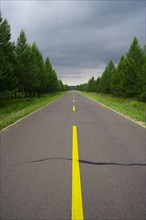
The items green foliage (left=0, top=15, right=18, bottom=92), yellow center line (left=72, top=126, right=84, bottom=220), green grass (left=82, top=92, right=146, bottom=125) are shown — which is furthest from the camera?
green foliage (left=0, top=15, right=18, bottom=92)

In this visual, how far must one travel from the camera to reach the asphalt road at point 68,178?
2.91 metres

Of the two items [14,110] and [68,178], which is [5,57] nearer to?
[14,110]

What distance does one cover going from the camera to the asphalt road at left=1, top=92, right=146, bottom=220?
9.54ft

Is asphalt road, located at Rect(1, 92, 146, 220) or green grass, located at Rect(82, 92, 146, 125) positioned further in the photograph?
green grass, located at Rect(82, 92, 146, 125)

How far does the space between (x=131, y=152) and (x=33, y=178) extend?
3.05m

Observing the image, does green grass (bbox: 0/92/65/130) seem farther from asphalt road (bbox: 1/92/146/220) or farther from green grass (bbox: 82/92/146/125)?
green grass (bbox: 82/92/146/125)

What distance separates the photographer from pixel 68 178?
3939mm

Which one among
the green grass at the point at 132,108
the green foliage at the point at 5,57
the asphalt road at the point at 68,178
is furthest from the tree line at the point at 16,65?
the asphalt road at the point at 68,178

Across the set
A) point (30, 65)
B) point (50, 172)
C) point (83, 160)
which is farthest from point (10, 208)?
point (30, 65)

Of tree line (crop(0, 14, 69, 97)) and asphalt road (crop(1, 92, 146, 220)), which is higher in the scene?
tree line (crop(0, 14, 69, 97))

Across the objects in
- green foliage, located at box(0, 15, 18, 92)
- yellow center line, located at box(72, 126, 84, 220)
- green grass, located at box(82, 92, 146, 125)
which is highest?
green foliage, located at box(0, 15, 18, 92)

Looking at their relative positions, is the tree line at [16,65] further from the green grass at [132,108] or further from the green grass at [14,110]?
the green grass at [132,108]

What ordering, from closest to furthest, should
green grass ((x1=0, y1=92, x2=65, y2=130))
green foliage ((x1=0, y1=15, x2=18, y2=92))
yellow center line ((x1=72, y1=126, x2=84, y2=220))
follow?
yellow center line ((x1=72, y1=126, x2=84, y2=220))
green grass ((x1=0, y1=92, x2=65, y2=130))
green foliage ((x1=0, y1=15, x2=18, y2=92))

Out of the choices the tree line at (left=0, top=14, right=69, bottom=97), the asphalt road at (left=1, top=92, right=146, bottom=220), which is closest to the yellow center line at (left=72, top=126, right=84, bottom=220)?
the asphalt road at (left=1, top=92, right=146, bottom=220)
